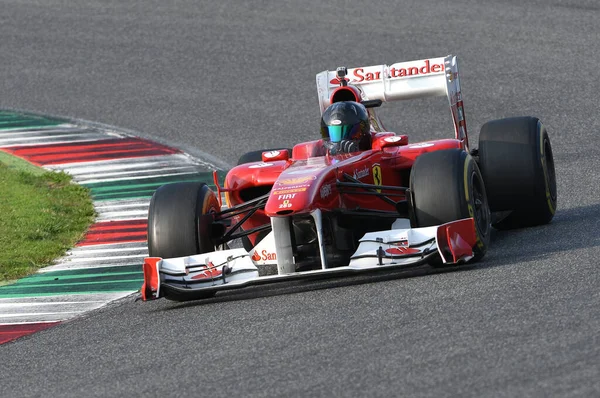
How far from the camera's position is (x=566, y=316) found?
22.5 ft

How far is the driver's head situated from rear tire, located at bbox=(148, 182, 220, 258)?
1.32 meters

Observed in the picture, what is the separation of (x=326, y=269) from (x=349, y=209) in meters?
0.99

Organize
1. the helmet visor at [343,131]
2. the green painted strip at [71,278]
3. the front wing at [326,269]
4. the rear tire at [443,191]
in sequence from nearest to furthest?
the front wing at [326,269] → the rear tire at [443,191] → the helmet visor at [343,131] → the green painted strip at [71,278]

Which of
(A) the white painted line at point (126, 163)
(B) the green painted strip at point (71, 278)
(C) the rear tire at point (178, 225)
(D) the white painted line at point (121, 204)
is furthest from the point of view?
(A) the white painted line at point (126, 163)

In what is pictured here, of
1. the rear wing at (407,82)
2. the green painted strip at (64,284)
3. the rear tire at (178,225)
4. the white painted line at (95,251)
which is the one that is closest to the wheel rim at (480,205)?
the rear wing at (407,82)

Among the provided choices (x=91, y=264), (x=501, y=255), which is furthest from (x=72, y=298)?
(x=501, y=255)

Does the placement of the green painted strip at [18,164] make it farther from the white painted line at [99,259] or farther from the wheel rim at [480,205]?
the wheel rim at [480,205]

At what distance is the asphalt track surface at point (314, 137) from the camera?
255 inches

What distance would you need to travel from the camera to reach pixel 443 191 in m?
8.80

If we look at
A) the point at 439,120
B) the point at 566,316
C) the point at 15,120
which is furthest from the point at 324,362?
the point at 15,120

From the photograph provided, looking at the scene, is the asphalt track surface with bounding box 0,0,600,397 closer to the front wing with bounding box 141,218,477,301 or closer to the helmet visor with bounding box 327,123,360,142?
the front wing with bounding box 141,218,477,301

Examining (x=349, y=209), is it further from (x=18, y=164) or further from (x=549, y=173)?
(x=18, y=164)

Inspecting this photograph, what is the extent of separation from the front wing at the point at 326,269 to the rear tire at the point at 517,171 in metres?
1.62

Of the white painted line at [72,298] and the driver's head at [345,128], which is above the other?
the driver's head at [345,128]
